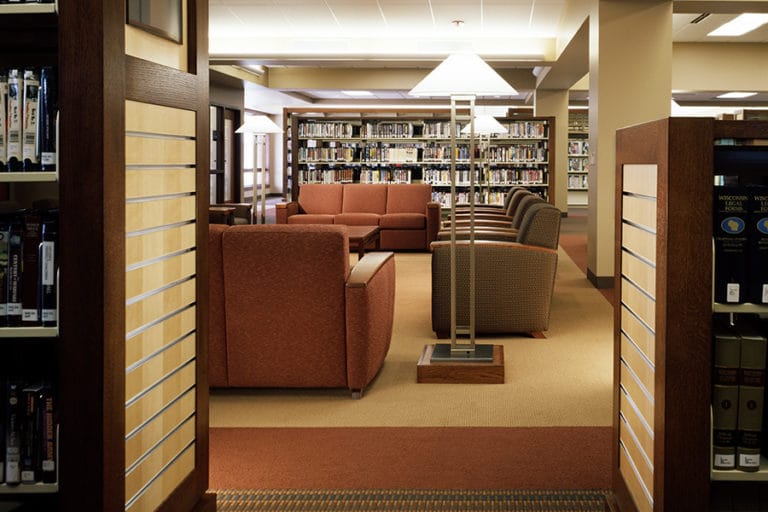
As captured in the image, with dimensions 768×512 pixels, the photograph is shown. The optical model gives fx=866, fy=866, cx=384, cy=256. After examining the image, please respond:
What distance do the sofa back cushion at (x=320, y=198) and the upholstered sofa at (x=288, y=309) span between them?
7.53 metres

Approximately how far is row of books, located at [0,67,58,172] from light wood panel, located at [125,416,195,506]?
73cm

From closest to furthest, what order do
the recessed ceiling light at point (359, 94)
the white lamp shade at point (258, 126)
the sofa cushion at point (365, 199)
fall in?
the white lamp shade at point (258, 126), the sofa cushion at point (365, 199), the recessed ceiling light at point (359, 94)

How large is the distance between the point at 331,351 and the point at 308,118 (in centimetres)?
939

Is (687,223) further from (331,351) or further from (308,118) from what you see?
(308,118)

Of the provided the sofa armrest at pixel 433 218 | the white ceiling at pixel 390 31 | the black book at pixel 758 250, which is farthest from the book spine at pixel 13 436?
the sofa armrest at pixel 433 218

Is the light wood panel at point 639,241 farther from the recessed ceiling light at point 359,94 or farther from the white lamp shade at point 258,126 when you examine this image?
the recessed ceiling light at point 359,94

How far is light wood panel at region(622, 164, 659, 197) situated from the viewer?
2.00m

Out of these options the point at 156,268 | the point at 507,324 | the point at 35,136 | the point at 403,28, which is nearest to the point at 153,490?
the point at 156,268

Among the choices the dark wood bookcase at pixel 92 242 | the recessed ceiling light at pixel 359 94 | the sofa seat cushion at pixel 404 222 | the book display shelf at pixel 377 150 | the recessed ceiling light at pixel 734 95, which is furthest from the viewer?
the recessed ceiling light at pixel 359 94

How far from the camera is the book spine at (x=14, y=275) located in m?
1.94

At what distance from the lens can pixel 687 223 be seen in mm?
1808

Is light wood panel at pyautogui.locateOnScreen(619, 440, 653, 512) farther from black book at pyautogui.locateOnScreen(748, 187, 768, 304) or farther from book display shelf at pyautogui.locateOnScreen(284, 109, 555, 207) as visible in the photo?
book display shelf at pyautogui.locateOnScreen(284, 109, 555, 207)

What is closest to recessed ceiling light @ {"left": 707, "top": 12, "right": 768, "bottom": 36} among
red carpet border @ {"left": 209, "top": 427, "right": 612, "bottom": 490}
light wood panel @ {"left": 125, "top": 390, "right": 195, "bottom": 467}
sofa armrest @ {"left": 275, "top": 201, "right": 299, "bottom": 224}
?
sofa armrest @ {"left": 275, "top": 201, "right": 299, "bottom": 224}

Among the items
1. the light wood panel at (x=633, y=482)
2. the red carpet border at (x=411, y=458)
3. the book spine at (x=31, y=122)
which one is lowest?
the red carpet border at (x=411, y=458)
